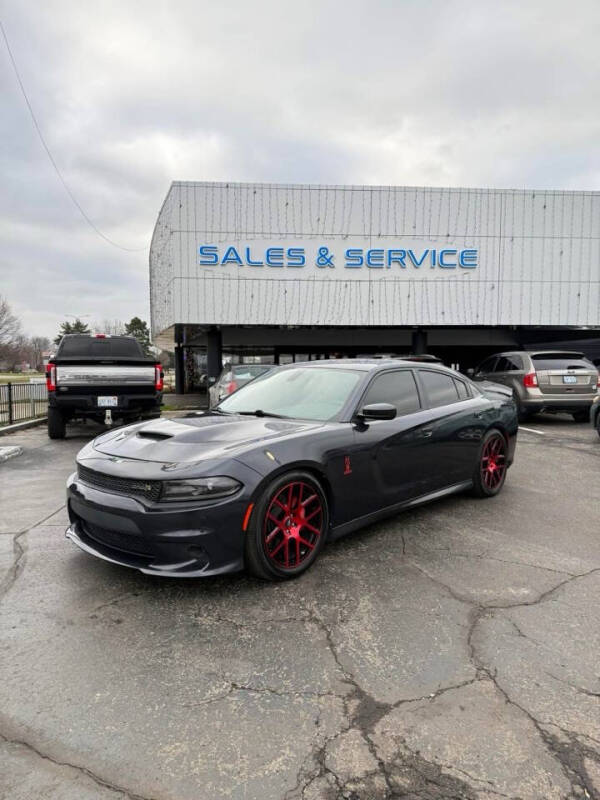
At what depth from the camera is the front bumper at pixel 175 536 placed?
2.86 metres

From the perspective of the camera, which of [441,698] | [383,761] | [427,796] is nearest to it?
[427,796]

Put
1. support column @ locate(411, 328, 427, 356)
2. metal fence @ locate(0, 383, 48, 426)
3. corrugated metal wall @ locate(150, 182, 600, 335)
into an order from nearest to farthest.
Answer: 1. metal fence @ locate(0, 383, 48, 426)
2. corrugated metal wall @ locate(150, 182, 600, 335)
3. support column @ locate(411, 328, 427, 356)

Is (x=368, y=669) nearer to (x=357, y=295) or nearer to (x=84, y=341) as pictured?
(x=84, y=341)

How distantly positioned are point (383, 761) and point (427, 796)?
20cm

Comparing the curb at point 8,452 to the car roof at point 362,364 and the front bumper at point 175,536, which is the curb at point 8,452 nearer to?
the car roof at point 362,364

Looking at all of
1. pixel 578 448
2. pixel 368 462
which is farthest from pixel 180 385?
pixel 368 462

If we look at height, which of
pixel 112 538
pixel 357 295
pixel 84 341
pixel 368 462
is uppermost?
pixel 357 295

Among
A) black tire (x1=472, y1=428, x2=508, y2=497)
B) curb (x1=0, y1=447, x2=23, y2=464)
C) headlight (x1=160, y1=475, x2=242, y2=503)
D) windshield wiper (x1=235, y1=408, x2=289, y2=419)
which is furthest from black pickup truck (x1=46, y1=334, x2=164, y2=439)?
headlight (x1=160, y1=475, x2=242, y2=503)

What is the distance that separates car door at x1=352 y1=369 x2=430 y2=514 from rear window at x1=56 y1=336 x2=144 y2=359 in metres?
6.84

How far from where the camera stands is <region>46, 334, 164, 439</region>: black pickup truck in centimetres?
848

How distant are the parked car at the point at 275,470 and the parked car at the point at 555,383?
250 inches

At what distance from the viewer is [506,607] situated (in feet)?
9.78

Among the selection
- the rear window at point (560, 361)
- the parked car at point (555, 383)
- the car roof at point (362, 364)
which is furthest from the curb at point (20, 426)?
the rear window at point (560, 361)

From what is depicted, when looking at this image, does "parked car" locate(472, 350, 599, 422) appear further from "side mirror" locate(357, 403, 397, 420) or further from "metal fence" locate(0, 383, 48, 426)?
"metal fence" locate(0, 383, 48, 426)
